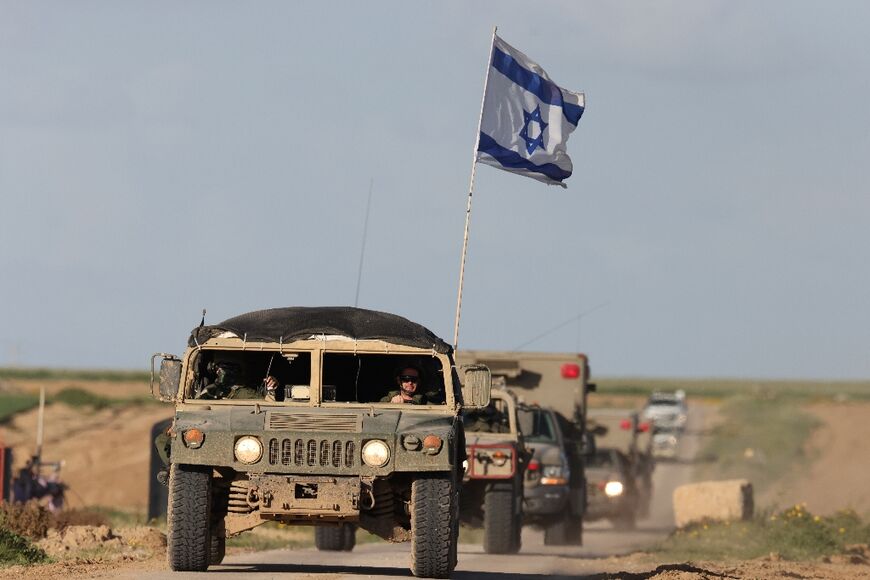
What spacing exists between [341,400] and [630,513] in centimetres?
1782

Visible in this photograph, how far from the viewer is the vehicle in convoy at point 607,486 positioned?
2994 cm

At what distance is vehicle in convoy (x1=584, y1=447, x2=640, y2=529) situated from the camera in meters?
29.9

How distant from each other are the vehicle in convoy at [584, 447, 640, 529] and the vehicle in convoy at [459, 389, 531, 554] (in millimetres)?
8893

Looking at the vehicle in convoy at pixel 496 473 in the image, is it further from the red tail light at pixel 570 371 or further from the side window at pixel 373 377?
the red tail light at pixel 570 371

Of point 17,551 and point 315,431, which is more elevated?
point 315,431

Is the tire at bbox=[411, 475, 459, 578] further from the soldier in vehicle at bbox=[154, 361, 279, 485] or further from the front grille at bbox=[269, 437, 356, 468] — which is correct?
the soldier in vehicle at bbox=[154, 361, 279, 485]

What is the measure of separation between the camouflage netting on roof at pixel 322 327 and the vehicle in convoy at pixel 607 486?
14736mm

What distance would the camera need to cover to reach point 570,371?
82.7 ft

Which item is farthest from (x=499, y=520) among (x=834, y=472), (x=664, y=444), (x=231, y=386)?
(x=664, y=444)

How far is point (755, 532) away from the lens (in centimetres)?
2562

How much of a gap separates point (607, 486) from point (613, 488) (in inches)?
5.5

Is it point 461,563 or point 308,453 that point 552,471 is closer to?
point 461,563

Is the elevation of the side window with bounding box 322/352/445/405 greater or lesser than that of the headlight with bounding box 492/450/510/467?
greater

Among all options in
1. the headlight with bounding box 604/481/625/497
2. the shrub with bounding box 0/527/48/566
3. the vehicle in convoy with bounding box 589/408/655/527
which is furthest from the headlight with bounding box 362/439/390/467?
the vehicle in convoy with bounding box 589/408/655/527
